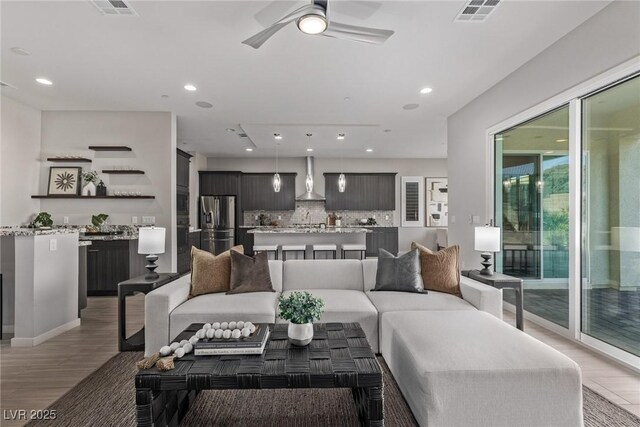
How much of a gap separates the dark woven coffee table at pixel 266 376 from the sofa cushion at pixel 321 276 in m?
1.55

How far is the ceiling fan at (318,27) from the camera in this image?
86.7 inches

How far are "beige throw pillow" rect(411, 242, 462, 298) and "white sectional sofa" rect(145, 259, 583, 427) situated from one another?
0.27 ft

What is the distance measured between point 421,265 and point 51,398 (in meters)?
3.07

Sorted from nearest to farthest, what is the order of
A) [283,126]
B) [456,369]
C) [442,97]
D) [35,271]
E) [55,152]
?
[456,369] < [35,271] < [442,97] < [55,152] < [283,126]

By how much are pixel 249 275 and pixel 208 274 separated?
1.25ft

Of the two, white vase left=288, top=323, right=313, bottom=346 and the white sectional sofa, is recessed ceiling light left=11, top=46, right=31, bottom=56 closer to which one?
the white sectional sofa

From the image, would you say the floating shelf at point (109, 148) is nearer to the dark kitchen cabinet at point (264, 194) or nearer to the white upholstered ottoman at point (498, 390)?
the dark kitchen cabinet at point (264, 194)

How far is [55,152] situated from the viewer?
5.25 m

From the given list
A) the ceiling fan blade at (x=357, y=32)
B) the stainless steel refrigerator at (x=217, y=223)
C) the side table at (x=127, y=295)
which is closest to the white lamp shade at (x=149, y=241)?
the side table at (x=127, y=295)

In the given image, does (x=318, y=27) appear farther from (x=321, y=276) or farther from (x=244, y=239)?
(x=244, y=239)

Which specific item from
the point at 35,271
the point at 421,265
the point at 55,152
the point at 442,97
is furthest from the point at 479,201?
the point at 55,152

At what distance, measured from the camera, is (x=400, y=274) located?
316cm

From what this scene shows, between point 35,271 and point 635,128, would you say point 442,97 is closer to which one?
point 635,128

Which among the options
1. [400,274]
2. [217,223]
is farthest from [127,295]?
[217,223]
